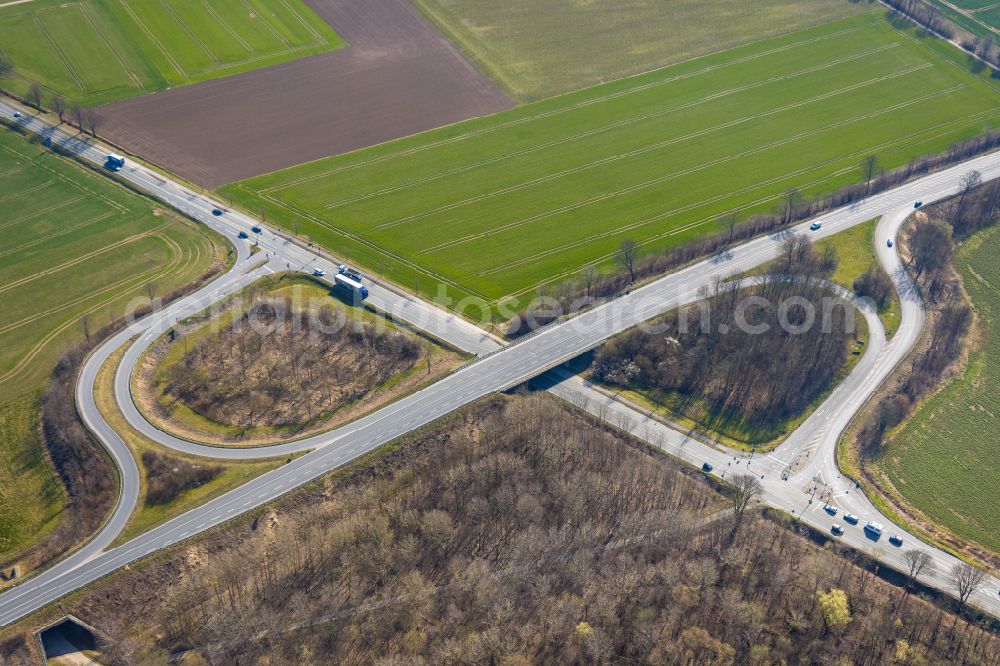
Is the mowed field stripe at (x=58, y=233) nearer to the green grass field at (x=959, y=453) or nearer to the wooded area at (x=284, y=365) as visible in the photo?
the wooded area at (x=284, y=365)

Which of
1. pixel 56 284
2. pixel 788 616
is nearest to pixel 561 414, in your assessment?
pixel 788 616

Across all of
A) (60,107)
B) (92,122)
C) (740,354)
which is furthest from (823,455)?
(60,107)

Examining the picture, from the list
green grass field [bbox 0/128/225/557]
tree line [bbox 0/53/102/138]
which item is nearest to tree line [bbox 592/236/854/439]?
green grass field [bbox 0/128/225/557]

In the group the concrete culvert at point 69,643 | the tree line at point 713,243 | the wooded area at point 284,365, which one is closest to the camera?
the concrete culvert at point 69,643

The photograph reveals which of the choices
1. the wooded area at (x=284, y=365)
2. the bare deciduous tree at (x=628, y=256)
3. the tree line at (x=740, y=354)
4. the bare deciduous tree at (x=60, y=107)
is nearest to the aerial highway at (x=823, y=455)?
the tree line at (x=740, y=354)

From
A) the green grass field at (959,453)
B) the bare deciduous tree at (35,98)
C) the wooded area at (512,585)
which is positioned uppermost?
the bare deciduous tree at (35,98)

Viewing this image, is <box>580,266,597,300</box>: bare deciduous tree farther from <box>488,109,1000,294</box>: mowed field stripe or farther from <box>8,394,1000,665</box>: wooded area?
<box>8,394,1000,665</box>: wooded area
